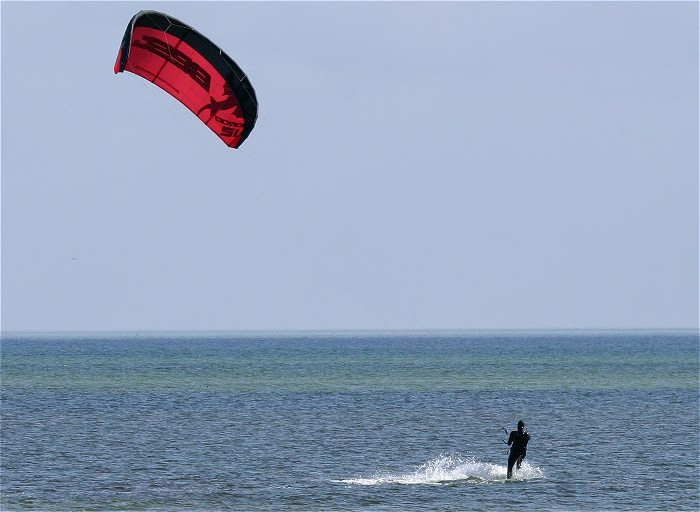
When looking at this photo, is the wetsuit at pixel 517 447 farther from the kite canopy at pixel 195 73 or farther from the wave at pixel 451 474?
the kite canopy at pixel 195 73

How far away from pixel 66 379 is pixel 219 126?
219ft

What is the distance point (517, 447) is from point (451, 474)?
9.09ft

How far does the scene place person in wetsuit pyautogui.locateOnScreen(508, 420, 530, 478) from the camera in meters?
32.2

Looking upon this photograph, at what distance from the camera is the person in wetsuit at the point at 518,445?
106ft

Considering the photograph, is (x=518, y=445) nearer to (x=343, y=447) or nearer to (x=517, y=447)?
(x=517, y=447)

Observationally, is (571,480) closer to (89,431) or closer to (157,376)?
(89,431)

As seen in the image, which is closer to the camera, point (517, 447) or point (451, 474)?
point (517, 447)

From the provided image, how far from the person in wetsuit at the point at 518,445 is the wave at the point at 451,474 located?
72 centimetres

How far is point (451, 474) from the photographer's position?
114 ft

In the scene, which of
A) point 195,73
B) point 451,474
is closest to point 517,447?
point 451,474

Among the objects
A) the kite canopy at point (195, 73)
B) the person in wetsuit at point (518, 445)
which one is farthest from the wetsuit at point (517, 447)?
the kite canopy at point (195, 73)

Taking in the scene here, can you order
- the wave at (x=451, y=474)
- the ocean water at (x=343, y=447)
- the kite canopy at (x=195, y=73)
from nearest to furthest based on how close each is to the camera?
the kite canopy at (x=195, y=73)
the ocean water at (x=343, y=447)
the wave at (x=451, y=474)

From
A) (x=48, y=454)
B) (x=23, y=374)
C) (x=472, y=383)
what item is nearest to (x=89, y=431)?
(x=48, y=454)

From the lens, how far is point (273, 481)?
3344cm
